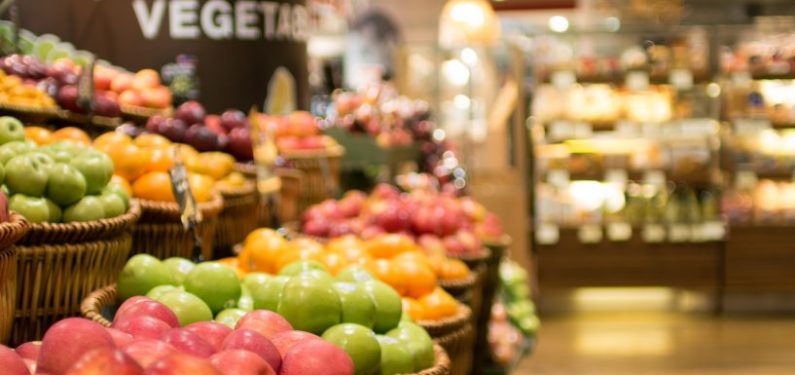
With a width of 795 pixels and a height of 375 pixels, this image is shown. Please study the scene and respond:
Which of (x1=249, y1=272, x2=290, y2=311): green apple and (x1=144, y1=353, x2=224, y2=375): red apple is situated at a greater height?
(x1=144, y1=353, x2=224, y2=375): red apple

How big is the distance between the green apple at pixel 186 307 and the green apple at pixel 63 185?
403 mm

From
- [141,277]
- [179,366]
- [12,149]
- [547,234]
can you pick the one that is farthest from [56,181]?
[547,234]

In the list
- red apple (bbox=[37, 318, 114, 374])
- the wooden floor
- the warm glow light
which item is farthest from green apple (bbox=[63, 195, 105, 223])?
the warm glow light

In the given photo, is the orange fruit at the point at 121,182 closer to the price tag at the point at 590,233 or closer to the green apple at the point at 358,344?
the green apple at the point at 358,344

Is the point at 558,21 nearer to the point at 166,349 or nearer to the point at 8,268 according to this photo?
the point at 8,268

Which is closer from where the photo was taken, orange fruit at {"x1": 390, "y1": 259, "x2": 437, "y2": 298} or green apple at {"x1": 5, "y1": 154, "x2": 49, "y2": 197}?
green apple at {"x1": 5, "y1": 154, "x2": 49, "y2": 197}

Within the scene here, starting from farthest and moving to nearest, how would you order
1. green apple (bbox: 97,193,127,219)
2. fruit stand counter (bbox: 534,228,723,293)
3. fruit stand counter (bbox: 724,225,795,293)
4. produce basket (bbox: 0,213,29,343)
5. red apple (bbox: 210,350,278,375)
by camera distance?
1. fruit stand counter (bbox: 534,228,723,293)
2. fruit stand counter (bbox: 724,225,795,293)
3. green apple (bbox: 97,193,127,219)
4. produce basket (bbox: 0,213,29,343)
5. red apple (bbox: 210,350,278,375)

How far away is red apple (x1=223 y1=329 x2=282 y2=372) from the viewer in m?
1.47

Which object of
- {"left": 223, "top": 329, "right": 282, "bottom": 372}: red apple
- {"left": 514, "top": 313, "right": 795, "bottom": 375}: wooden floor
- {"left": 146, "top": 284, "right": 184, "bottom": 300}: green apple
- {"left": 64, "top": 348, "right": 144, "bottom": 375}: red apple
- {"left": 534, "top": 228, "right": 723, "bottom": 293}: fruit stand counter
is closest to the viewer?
{"left": 64, "top": 348, "right": 144, "bottom": 375}: red apple

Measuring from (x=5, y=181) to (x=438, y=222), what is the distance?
7.23ft

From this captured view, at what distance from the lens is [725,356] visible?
769cm

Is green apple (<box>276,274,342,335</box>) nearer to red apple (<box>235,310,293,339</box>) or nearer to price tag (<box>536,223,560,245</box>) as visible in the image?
red apple (<box>235,310,293,339</box>)

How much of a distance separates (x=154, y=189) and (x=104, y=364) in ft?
5.90

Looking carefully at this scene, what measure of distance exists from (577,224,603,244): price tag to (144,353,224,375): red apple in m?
8.99
